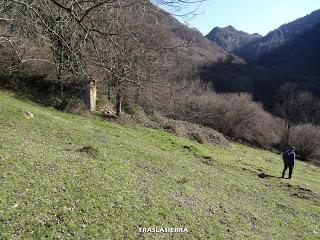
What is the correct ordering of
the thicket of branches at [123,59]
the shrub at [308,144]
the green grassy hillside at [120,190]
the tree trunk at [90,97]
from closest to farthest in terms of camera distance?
the thicket of branches at [123,59]
the green grassy hillside at [120,190]
the tree trunk at [90,97]
the shrub at [308,144]

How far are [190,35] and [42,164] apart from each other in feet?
24.0

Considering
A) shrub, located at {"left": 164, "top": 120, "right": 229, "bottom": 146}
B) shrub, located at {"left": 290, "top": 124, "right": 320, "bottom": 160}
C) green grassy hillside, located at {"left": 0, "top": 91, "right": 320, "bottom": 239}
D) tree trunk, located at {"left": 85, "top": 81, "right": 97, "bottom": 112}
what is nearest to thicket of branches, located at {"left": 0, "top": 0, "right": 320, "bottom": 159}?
shrub, located at {"left": 290, "top": 124, "right": 320, "bottom": 160}

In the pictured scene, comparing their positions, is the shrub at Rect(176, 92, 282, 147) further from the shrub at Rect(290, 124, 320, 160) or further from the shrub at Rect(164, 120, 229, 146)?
the shrub at Rect(164, 120, 229, 146)

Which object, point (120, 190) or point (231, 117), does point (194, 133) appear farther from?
point (231, 117)

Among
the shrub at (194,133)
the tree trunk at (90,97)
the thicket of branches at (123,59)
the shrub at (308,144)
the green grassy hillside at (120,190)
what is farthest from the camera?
the shrub at (308,144)

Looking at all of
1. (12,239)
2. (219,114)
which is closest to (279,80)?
(219,114)

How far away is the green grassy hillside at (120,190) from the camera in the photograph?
38.7 ft

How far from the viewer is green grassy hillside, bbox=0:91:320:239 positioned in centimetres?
1180

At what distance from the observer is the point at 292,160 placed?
30.6 meters

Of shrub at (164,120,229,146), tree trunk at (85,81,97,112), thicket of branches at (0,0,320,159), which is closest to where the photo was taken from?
thicket of branches at (0,0,320,159)

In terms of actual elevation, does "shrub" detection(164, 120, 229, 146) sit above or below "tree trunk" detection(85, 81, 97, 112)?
below

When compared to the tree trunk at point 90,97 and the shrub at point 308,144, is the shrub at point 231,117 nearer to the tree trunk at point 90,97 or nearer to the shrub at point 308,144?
the shrub at point 308,144

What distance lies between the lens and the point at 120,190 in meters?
15.1

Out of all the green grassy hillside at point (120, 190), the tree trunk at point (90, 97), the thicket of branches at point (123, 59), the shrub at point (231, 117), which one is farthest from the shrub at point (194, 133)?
the shrub at point (231, 117)
